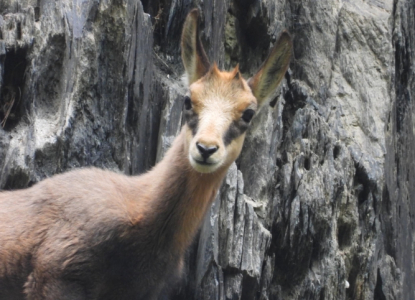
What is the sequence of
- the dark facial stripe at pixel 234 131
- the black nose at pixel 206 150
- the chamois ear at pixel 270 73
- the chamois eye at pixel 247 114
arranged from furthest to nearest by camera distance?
1. the chamois ear at pixel 270 73
2. the chamois eye at pixel 247 114
3. the dark facial stripe at pixel 234 131
4. the black nose at pixel 206 150

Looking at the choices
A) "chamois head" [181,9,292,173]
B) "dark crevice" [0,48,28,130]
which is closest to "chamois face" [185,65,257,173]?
"chamois head" [181,9,292,173]

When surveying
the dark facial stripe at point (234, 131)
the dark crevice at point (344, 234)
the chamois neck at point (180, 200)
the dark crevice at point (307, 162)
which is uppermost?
the dark facial stripe at point (234, 131)

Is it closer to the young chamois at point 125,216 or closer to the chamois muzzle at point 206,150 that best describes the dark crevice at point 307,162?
the young chamois at point 125,216

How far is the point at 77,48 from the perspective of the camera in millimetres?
9117

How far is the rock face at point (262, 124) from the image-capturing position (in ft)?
30.0

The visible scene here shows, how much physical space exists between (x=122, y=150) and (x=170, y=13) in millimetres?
2632

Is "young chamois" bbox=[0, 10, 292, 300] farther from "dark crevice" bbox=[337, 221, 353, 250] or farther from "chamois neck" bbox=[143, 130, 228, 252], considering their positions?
"dark crevice" bbox=[337, 221, 353, 250]

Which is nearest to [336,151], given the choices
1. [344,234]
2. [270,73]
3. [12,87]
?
[344,234]

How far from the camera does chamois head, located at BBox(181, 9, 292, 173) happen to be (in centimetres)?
727

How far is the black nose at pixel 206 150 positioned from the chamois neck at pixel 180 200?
0.72 metres

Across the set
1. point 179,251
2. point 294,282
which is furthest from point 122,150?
point 294,282

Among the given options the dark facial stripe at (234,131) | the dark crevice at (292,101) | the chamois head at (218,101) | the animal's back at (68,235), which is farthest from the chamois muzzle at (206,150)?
the dark crevice at (292,101)

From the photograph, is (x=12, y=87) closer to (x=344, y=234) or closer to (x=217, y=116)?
(x=217, y=116)

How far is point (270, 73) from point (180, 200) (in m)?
2.05
